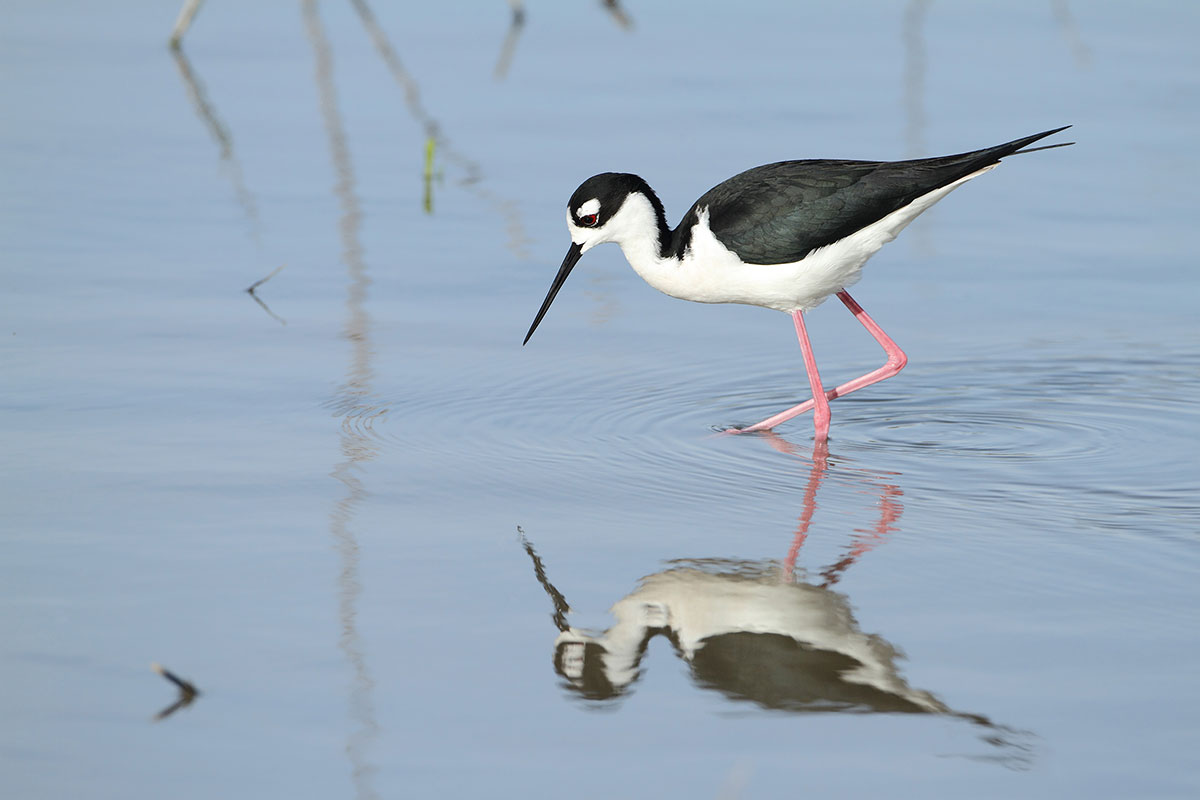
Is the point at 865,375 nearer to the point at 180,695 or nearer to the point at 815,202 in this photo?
the point at 815,202

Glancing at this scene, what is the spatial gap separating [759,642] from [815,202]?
7.56ft

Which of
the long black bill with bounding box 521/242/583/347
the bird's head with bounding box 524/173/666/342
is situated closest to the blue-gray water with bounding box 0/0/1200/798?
the long black bill with bounding box 521/242/583/347

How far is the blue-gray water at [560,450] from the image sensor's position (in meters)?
3.58

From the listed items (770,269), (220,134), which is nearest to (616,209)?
(770,269)

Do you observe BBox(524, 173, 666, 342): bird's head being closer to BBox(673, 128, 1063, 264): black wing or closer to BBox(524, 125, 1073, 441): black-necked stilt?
BBox(524, 125, 1073, 441): black-necked stilt

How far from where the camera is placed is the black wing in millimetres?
5926

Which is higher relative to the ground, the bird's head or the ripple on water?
the bird's head

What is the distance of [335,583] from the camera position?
4.33m

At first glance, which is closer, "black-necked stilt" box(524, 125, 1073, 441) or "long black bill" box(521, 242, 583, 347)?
"black-necked stilt" box(524, 125, 1073, 441)

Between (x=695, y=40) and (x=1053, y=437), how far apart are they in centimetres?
663

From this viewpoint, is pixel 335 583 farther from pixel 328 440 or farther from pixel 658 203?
pixel 658 203

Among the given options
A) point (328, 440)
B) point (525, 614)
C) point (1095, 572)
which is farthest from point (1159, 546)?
point (328, 440)

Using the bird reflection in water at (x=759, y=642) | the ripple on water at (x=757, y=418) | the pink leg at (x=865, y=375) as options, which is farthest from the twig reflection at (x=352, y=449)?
the pink leg at (x=865, y=375)

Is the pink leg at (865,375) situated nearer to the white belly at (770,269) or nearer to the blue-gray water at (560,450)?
the blue-gray water at (560,450)
